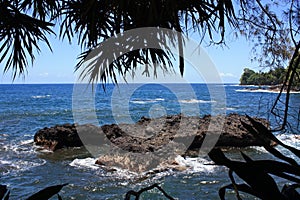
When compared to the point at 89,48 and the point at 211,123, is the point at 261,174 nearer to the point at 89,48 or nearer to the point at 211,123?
the point at 89,48

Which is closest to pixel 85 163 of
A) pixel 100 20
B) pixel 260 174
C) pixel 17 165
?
pixel 17 165

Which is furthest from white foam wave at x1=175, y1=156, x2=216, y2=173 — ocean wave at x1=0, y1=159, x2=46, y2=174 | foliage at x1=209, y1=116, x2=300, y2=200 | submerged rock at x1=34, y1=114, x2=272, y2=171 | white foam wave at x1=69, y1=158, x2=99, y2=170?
foliage at x1=209, y1=116, x2=300, y2=200

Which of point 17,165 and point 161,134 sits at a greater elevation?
point 161,134

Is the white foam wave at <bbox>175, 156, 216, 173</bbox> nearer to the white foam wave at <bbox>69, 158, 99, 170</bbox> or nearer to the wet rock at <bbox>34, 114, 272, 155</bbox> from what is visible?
the wet rock at <bbox>34, 114, 272, 155</bbox>

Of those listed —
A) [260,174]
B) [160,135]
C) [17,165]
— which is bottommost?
[17,165]

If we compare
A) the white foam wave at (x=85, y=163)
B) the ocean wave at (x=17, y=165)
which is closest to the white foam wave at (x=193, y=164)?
the white foam wave at (x=85, y=163)

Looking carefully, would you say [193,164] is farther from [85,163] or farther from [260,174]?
[260,174]

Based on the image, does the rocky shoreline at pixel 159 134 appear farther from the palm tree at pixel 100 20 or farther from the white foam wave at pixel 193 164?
the palm tree at pixel 100 20

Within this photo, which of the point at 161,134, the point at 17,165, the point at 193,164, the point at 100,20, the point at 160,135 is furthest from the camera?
the point at 161,134

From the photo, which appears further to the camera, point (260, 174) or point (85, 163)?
point (85, 163)

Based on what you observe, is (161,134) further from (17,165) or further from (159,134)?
(17,165)

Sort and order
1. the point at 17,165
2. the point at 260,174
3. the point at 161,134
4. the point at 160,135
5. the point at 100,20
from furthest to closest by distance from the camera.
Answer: the point at 161,134
the point at 160,135
the point at 17,165
the point at 100,20
the point at 260,174

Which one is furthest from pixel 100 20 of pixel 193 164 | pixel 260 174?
pixel 193 164

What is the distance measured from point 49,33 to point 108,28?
0.49 meters
